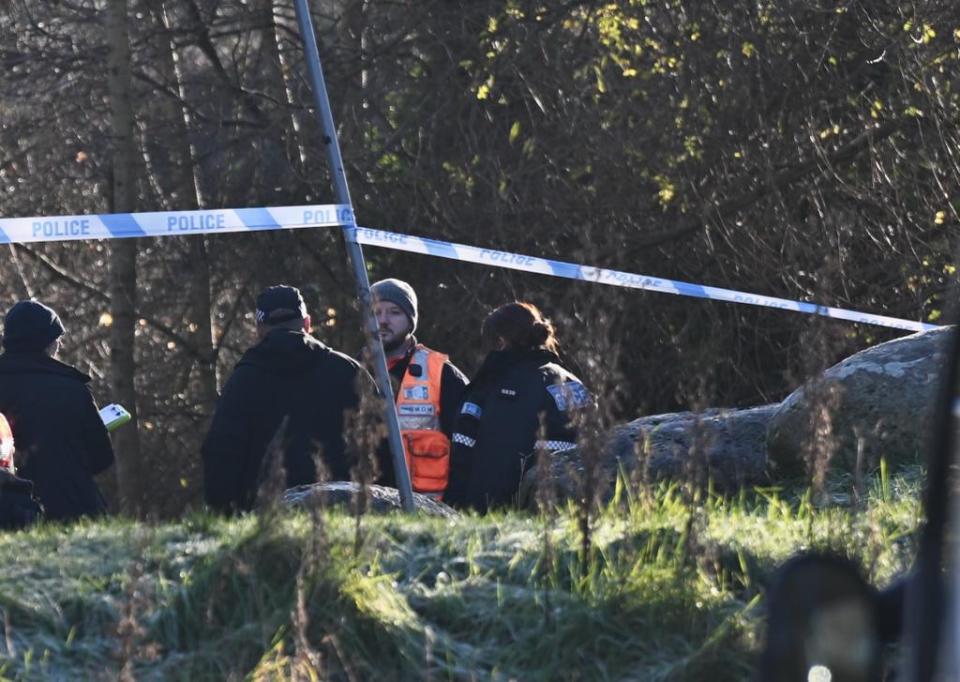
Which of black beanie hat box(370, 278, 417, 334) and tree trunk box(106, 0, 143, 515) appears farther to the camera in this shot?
tree trunk box(106, 0, 143, 515)

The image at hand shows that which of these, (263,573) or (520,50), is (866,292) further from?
(263,573)

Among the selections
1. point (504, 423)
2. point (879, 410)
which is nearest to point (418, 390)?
point (504, 423)

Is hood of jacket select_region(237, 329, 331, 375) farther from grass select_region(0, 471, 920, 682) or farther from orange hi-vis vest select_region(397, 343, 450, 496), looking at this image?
grass select_region(0, 471, 920, 682)

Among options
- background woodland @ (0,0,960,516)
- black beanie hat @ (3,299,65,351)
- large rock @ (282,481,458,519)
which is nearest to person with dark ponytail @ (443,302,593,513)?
large rock @ (282,481,458,519)

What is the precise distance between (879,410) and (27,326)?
135 inches

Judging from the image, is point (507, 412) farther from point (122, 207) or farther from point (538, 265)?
point (122, 207)

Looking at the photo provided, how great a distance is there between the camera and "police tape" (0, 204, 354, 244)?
7.29 meters

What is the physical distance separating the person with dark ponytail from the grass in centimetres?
213

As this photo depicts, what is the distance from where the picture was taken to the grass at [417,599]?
4363 mm

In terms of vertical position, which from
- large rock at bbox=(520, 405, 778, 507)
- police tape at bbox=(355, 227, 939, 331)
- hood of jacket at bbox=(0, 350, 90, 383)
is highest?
police tape at bbox=(355, 227, 939, 331)

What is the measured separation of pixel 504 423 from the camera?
7.29m

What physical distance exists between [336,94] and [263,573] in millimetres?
9880

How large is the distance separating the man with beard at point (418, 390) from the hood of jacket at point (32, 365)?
133cm

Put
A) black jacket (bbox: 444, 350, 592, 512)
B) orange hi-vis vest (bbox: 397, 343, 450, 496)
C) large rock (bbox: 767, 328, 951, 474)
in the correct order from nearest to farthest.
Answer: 1. large rock (bbox: 767, 328, 951, 474)
2. black jacket (bbox: 444, 350, 592, 512)
3. orange hi-vis vest (bbox: 397, 343, 450, 496)
